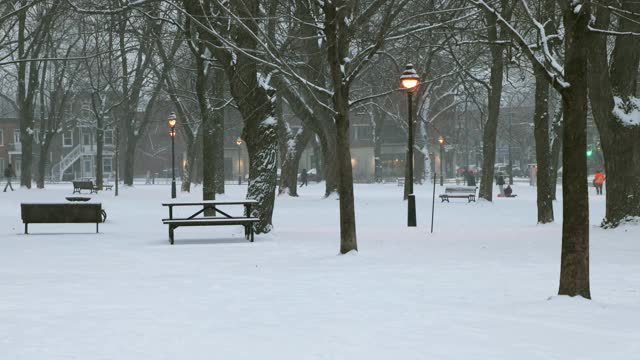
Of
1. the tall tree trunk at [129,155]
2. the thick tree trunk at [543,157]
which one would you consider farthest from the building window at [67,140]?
the thick tree trunk at [543,157]

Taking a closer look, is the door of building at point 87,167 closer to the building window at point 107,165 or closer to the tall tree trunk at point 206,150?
the building window at point 107,165

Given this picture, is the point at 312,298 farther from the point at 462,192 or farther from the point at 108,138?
the point at 108,138

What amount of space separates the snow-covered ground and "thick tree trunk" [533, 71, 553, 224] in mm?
2950

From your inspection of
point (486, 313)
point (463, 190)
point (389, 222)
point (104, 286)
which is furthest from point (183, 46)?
point (486, 313)

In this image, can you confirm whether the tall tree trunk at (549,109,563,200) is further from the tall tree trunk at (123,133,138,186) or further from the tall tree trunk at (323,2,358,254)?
the tall tree trunk at (123,133,138,186)

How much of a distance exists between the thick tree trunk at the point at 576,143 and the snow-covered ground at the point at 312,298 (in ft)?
2.13

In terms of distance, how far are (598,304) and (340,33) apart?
271 inches

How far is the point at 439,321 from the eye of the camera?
8.48 metres

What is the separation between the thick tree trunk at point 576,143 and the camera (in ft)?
29.8

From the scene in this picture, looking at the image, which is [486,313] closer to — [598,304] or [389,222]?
[598,304]

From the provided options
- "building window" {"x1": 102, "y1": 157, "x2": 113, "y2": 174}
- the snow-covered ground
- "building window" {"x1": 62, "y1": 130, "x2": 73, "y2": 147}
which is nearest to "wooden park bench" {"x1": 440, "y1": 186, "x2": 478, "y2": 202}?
the snow-covered ground

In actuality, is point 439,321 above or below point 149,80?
below

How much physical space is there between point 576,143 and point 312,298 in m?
3.56

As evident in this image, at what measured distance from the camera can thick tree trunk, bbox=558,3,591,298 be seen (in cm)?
909
